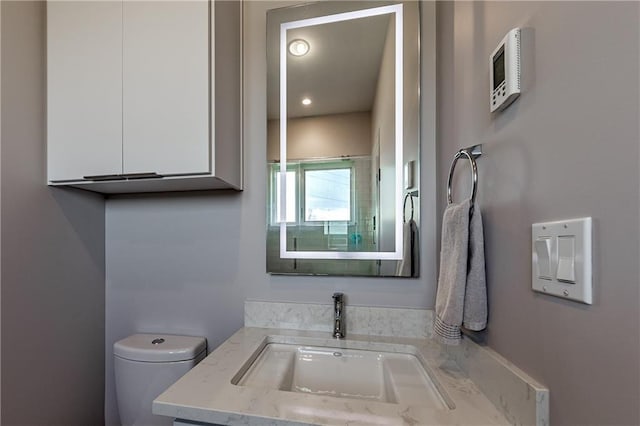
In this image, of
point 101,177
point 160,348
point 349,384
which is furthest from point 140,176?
point 349,384

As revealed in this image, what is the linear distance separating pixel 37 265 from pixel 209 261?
0.62 meters

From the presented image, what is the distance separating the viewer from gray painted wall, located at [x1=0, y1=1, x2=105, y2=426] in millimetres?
1037

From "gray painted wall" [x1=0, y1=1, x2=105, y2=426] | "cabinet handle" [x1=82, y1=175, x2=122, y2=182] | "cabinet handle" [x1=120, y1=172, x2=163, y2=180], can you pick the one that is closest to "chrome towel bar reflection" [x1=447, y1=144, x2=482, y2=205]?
"cabinet handle" [x1=120, y1=172, x2=163, y2=180]

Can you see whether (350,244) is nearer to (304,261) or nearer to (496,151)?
(304,261)

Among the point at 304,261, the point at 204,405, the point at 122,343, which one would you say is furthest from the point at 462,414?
the point at 122,343

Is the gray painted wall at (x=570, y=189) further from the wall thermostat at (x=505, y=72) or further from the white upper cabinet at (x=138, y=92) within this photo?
the white upper cabinet at (x=138, y=92)

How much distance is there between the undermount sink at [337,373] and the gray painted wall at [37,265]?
0.88 meters

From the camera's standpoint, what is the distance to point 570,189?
0.48 m

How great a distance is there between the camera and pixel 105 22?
1.12m

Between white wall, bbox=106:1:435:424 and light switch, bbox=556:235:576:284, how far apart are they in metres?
0.71

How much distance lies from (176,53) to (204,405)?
3.68 feet

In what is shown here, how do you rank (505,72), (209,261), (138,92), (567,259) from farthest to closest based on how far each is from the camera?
(209,261), (138,92), (505,72), (567,259)

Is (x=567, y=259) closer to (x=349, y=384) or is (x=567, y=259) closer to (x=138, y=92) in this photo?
(x=349, y=384)

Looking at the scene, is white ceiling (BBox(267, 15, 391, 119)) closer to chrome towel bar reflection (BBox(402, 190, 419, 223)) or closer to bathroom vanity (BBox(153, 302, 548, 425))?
chrome towel bar reflection (BBox(402, 190, 419, 223))
